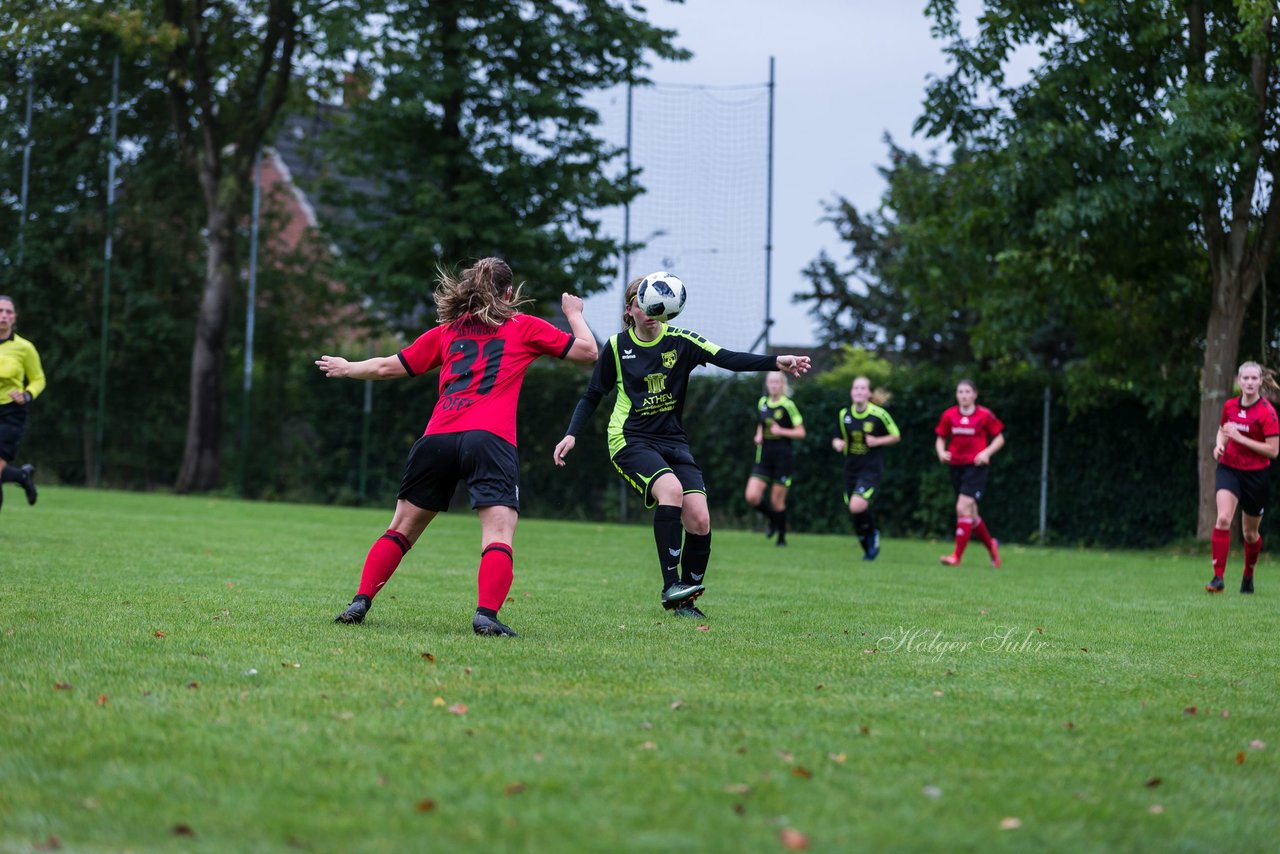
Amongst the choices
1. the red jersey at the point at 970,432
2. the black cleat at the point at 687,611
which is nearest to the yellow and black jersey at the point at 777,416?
the red jersey at the point at 970,432

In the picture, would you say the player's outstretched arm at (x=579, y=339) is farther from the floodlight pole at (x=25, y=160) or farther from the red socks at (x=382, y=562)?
the floodlight pole at (x=25, y=160)

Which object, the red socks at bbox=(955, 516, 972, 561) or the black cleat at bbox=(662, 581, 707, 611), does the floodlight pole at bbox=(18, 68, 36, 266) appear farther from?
the black cleat at bbox=(662, 581, 707, 611)

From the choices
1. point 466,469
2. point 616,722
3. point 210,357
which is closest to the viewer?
point 616,722

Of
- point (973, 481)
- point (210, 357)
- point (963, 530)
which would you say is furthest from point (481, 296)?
point (210, 357)

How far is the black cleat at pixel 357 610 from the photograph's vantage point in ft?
23.8

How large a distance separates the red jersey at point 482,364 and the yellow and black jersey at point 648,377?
4.10ft

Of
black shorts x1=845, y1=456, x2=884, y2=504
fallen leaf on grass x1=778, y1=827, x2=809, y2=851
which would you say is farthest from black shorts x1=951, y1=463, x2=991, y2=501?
fallen leaf on grass x1=778, y1=827, x2=809, y2=851

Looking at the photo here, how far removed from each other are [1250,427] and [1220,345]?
7087mm

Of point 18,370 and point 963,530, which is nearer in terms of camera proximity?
point 18,370

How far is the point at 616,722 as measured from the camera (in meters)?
4.71

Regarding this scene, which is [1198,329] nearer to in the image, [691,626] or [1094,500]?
[1094,500]

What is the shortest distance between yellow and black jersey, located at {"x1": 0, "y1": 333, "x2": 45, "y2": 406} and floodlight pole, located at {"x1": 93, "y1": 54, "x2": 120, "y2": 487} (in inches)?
701

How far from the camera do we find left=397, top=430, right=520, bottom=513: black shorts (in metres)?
6.96

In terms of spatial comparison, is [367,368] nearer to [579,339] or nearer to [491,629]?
[579,339]
